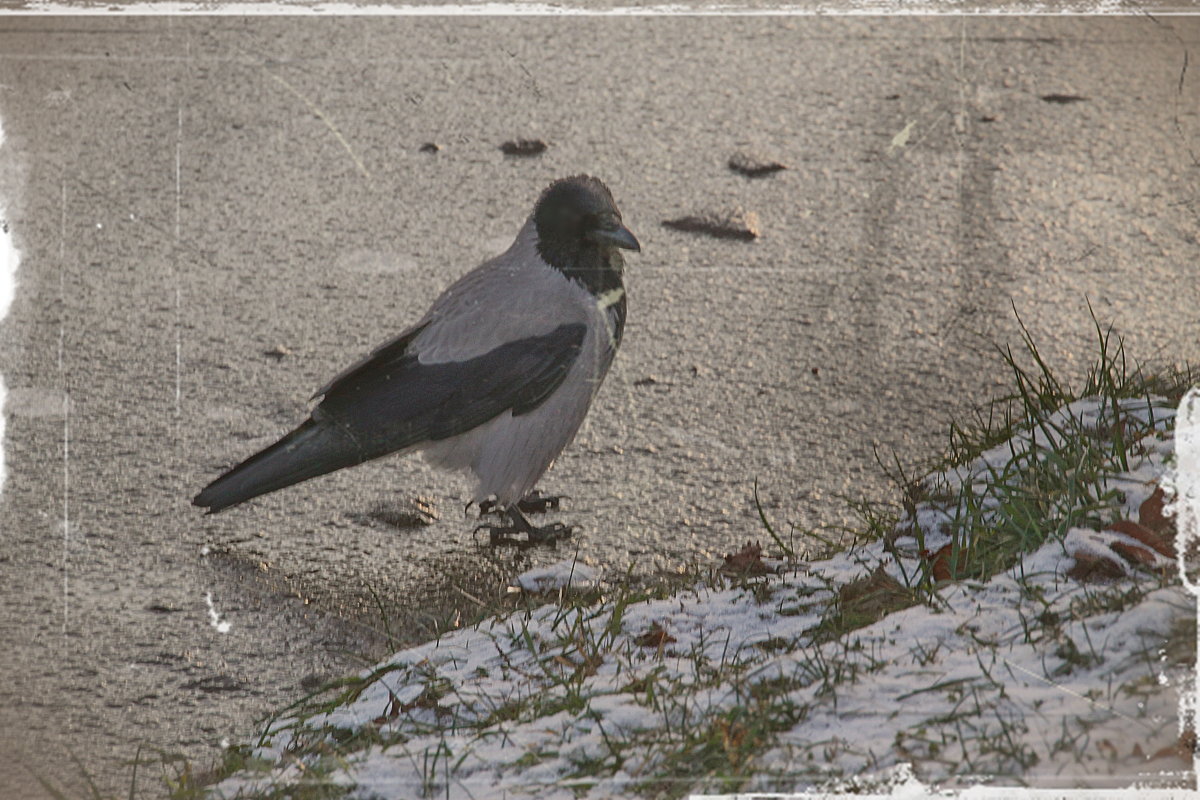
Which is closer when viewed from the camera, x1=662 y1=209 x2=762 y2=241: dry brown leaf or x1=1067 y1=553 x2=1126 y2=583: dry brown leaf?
x1=1067 y1=553 x2=1126 y2=583: dry brown leaf

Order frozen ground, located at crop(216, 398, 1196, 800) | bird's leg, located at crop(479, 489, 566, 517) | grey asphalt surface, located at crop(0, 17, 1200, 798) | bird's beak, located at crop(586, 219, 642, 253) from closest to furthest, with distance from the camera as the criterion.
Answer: frozen ground, located at crop(216, 398, 1196, 800) < grey asphalt surface, located at crop(0, 17, 1200, 798) < bird's beak, located at crop(586, 219, 642, 253) < bird's leg, located at crop(479, 489, 566, 517)

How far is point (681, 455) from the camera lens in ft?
13.7

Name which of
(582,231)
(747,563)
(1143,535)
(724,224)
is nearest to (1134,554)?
(1143,535)

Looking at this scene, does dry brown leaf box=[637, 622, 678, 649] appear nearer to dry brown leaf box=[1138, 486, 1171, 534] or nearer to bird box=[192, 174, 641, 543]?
bird box=[192, 174, 641, 543]

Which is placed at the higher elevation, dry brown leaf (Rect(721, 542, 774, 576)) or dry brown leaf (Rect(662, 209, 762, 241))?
dry brown leaf (Rect(662, 209, 762, 241))

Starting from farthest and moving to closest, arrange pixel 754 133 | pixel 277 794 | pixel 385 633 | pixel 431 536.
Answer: pixel 754 133, pixel 431 536, pixel 385 633, pixel 277 794

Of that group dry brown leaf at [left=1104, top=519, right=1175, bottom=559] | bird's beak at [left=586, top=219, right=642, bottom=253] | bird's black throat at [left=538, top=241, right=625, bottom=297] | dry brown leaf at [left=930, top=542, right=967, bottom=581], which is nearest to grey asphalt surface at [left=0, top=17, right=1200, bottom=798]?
bird's black throat at [left=538, top=241, right=625, bottom=297]

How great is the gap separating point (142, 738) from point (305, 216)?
2.71 meters

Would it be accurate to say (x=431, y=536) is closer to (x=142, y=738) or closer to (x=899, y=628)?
(x=142, y=738)

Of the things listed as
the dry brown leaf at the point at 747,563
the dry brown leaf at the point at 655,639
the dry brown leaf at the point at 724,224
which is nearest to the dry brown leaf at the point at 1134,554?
the dry brown leaf at the point at 747,563

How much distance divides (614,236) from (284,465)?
49.4 inches

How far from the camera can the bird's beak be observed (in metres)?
3.80

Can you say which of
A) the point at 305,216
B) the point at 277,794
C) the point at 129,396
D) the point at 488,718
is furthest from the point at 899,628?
the point at 305,216

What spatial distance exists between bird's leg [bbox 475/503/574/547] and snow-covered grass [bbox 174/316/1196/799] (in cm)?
46
